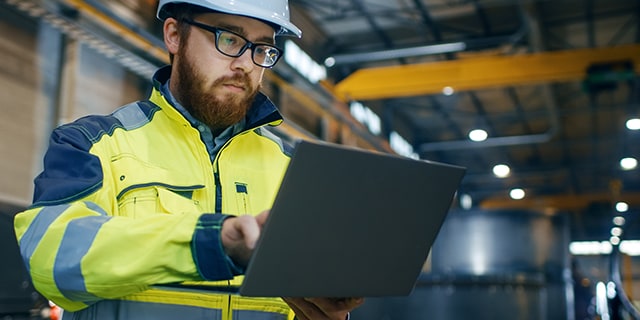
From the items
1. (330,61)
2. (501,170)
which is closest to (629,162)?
(501,170)

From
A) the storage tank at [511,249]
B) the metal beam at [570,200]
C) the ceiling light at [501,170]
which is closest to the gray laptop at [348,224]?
the storage tank at [511,249]

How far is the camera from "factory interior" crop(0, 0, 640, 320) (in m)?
5.61

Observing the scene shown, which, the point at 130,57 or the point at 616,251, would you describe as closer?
the point at 616,251

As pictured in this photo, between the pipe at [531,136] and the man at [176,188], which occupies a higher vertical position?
the pipe at [531,136]

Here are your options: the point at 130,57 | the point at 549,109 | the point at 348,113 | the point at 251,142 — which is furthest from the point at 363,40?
the point at 251,142

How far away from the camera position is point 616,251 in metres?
5.71

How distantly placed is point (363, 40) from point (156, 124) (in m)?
9.99

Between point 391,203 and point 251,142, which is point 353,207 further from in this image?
point 251,142

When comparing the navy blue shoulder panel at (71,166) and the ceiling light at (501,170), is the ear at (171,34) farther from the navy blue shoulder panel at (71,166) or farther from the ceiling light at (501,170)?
the ceiling light at (501,170)

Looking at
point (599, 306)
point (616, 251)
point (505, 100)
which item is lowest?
point (599, 306)

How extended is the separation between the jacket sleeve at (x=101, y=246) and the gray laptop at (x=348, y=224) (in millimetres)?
95

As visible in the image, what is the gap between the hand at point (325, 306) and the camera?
1.23 metres

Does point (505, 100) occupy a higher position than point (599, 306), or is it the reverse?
point (505, 100)

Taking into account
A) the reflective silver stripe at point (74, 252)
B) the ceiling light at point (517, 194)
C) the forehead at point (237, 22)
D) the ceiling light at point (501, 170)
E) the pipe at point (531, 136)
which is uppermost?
the pipe at point (531, 136)
